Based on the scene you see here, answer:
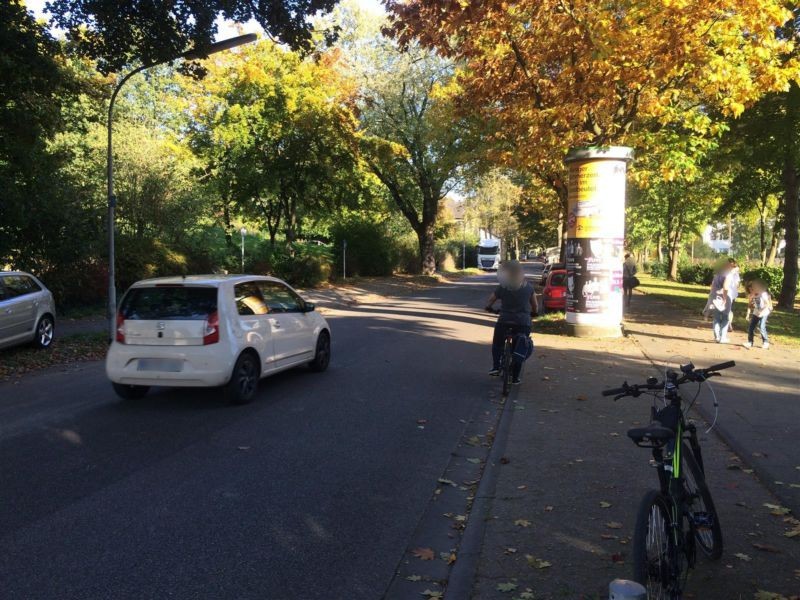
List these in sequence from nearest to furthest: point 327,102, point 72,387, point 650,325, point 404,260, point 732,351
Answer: point 72,387 → point 732,351 → point 650,325 → point 327,102 → point 404,260

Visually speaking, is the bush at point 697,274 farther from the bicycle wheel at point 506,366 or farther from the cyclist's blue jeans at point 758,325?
the bicycle wheel at point 506,366

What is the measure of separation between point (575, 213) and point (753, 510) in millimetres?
10442

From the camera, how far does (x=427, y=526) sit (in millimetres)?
4543

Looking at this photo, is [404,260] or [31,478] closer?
[31,478]

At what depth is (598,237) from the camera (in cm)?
1421

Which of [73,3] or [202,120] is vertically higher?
[202,120]

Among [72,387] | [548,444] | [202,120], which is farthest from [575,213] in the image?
[202,120]

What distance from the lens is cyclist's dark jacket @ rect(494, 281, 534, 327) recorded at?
9.22m

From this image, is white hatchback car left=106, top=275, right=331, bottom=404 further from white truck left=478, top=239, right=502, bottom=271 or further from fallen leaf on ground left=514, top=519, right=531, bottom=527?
white truck left=478, top=239, right=502, bottom=271

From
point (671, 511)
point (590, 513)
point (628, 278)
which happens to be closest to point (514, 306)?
point (590, 513)

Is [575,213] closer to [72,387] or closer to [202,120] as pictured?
[72,387]

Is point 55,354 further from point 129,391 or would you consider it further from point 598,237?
point 598,237

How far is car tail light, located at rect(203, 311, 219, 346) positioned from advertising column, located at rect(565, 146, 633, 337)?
905 cm

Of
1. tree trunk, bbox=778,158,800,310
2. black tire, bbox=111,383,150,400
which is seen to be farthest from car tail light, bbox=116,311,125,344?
tree trunk, bbox=778,158,800,310
